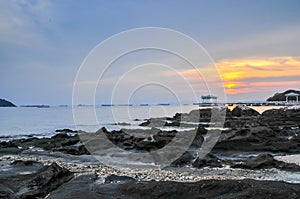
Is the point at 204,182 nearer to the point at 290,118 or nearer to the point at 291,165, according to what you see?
the point at 291,165

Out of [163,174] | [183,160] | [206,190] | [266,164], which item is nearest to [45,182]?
[163,174]

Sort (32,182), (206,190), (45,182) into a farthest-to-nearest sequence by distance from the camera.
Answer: (32,182)
(45,182)
(206,190)

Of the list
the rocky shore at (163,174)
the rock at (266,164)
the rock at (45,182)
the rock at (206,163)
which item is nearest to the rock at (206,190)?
the rocky shore at (163,174)

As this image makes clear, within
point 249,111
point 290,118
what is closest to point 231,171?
point 290,118

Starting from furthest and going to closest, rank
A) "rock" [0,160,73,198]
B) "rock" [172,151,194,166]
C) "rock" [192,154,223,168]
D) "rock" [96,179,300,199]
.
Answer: "rock" [172,151,194,166]
"rock" [192,154,223,168]
"rock" [0,160,73,198]
"rock" [96,179,300,199]

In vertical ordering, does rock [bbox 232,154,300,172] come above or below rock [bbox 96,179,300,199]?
below

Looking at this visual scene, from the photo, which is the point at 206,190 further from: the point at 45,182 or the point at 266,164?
the point at 266,164

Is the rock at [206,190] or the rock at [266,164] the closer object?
the rock at [206,190]

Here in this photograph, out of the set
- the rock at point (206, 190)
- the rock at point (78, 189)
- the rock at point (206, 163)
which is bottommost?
the rock at point (206, 163)

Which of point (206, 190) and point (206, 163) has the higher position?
point (206, 190)

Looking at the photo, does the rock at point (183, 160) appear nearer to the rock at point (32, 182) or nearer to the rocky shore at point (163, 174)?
the rocky shore at point (163, 174)

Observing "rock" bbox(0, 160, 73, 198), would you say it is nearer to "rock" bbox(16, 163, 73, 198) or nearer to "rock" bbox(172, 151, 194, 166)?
"rock" bbox(16, 163, 73, 198)

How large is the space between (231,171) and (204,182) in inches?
234

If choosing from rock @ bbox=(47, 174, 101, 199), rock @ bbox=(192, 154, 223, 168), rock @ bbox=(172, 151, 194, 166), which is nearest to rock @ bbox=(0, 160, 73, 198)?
rock @ bbox=(47, 174, 101, 199)
